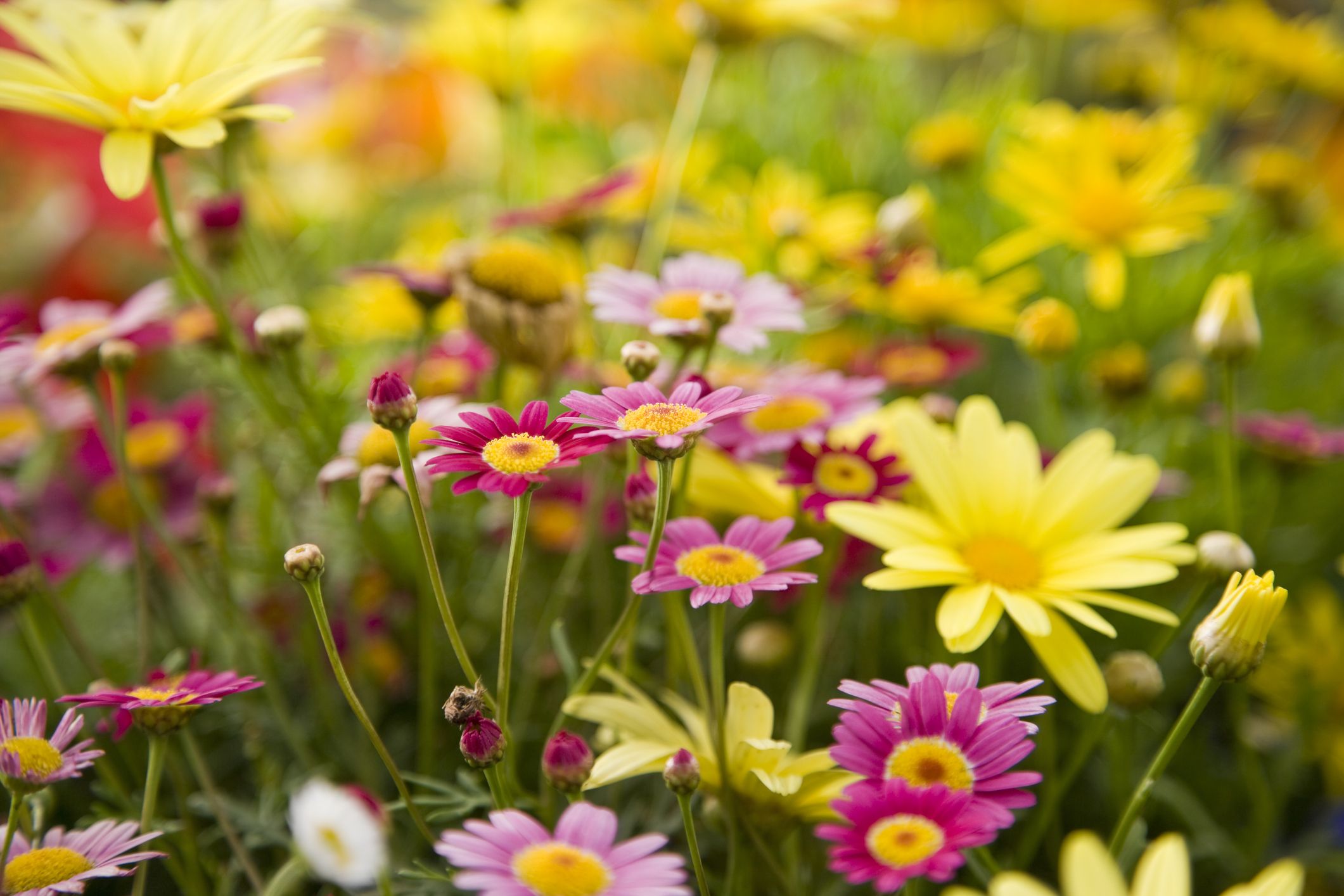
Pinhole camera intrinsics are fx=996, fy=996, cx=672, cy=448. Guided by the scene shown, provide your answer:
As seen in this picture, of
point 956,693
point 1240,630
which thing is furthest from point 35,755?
point 1240,630

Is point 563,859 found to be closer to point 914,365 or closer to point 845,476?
point 845,476

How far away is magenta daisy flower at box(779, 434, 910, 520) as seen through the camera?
1.50ft

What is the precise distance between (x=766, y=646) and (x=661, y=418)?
10.0 inches

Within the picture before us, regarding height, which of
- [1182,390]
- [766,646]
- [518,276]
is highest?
[518,276]

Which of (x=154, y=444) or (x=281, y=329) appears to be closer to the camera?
(x=281, y=329)

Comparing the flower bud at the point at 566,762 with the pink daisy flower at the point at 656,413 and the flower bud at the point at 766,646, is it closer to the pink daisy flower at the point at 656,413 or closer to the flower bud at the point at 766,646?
the pink daisy flower at the point at 656,413

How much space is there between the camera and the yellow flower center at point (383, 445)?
0.45 metres

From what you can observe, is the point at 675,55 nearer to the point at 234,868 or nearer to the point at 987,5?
the point at 987,5

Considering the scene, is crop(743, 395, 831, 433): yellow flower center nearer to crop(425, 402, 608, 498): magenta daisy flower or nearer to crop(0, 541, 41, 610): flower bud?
crop(425, 402, 608, 498): magenta daisy flower

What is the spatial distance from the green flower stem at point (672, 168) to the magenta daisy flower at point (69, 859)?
20.1 inches

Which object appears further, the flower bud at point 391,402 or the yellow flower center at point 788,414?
the yellow flower center at point 788,414

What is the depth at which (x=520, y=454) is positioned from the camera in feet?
1.17

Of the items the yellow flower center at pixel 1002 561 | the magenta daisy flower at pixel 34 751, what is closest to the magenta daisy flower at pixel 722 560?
the yellow flower center at pixel 1002 561

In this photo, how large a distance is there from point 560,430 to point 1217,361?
1.22 ft
